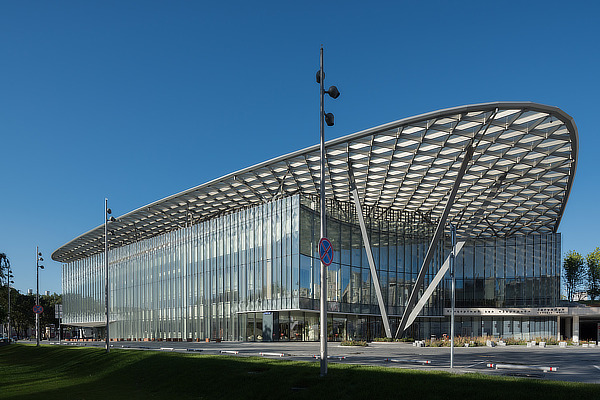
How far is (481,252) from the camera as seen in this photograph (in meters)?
87.1

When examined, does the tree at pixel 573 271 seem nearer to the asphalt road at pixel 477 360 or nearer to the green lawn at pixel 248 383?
the asphalt road at pixel 477 360

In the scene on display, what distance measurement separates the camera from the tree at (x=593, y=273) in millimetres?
106062

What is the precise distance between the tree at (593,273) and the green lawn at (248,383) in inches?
3793

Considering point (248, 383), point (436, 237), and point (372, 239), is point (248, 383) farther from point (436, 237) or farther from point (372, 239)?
point (372, 239)

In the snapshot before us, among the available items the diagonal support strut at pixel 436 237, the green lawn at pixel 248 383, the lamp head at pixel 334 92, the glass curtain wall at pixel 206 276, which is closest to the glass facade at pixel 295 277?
the glass curtain wall at pixel 206 276

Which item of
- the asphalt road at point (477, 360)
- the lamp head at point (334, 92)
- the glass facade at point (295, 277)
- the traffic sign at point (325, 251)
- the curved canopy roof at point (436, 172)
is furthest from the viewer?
the glass facade at point (295, 277)

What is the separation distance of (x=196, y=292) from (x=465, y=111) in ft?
140

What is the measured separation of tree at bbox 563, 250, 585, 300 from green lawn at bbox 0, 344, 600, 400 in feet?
316

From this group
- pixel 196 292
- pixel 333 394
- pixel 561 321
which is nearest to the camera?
pixel 333 394

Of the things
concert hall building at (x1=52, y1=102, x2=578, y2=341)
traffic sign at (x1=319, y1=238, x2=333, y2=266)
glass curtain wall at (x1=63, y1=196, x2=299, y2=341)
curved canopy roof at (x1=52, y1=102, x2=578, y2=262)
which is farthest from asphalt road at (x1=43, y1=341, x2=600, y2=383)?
curved canopy roof at (x1=52, y1=102, x2=578, y2=262)

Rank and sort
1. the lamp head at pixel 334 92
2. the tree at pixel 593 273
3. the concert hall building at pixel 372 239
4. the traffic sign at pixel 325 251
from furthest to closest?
the tree at pixel 593 273 → the concert hall building at pixel 372 239 → the lamp head at pixel 334 92 → the traffic sign at pixel 325 251

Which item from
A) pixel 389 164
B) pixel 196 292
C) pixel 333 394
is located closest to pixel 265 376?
pixel 333 394

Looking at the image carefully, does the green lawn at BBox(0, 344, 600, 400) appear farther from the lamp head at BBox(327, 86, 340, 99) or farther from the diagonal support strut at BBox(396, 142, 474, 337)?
the diagonal support strut at BBox(396, 142, 474, 337)

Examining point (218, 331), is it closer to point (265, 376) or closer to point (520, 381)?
Answer: point (265, 376)
